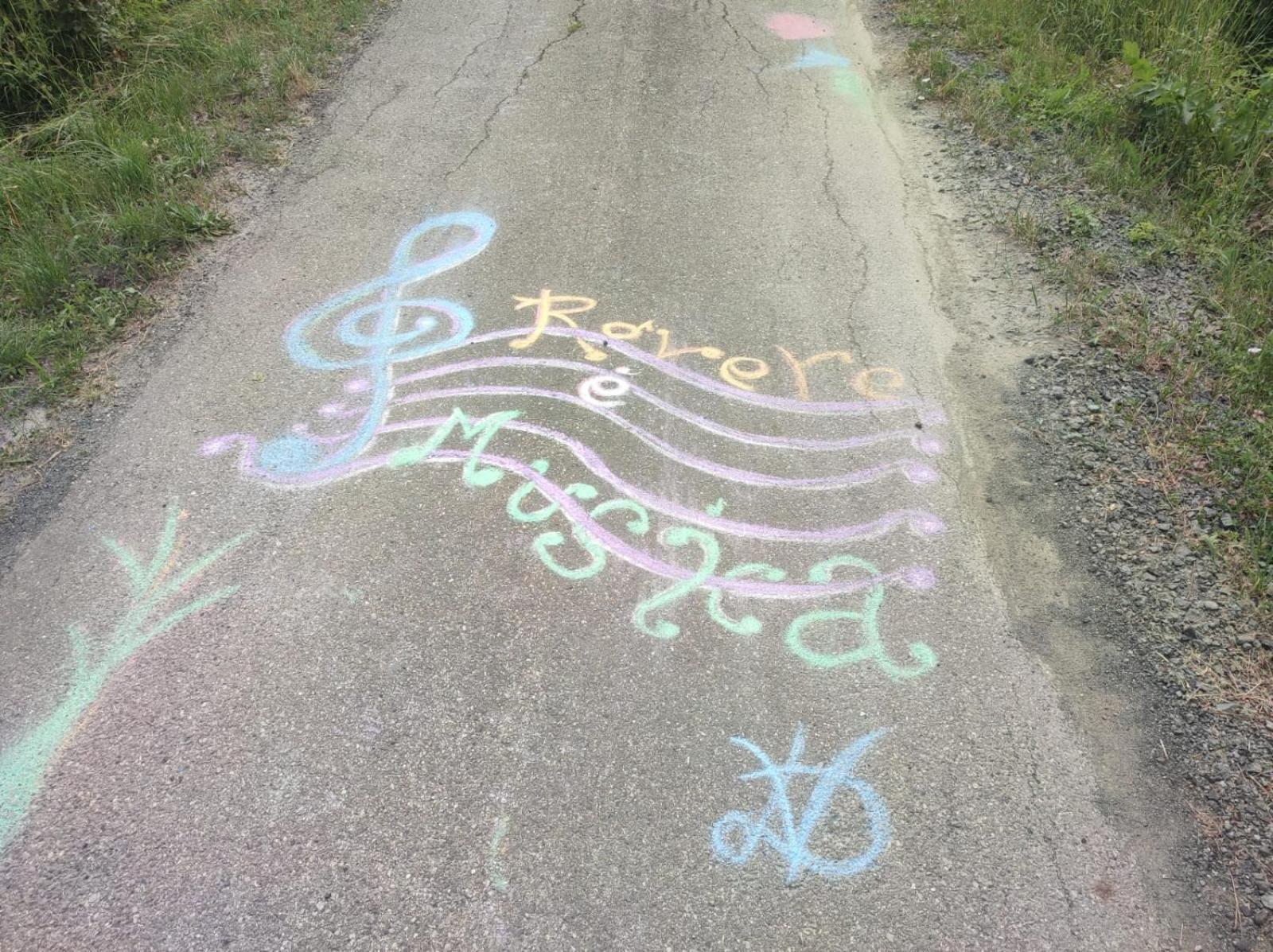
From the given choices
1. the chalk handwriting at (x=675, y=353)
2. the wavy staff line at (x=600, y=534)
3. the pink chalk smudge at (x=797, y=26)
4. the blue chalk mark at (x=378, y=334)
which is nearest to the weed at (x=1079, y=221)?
the chalk handwriting at (x=675, y=353)

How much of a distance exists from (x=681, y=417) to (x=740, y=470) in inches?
15.3

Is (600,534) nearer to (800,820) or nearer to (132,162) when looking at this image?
(800,820)

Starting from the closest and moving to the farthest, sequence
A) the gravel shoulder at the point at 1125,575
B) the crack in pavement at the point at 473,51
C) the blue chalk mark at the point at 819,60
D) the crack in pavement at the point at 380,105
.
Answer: the gravel shoulder at the point at 1125,575 → the crack in pavement at the point at 380,105 → the crack in pavement at the point at 473,51 → the blue chalk mark at the point at 819,60

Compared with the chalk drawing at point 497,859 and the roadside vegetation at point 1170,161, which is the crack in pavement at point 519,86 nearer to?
the roadside vegetation at point 1170,161

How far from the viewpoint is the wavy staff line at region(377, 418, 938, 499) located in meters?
3.08

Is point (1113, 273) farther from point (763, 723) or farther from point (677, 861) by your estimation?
point (677, 861)

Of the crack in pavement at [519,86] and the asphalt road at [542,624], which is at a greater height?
the crack in pavement at [519,86]

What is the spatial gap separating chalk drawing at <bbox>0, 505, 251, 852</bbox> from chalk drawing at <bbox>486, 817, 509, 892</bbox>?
130cm

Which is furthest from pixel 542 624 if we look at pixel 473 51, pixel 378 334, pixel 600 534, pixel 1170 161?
pixel 473 51

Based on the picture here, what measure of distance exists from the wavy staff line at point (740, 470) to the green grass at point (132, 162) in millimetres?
A: 1726

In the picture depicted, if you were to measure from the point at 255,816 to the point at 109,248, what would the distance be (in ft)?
10.5

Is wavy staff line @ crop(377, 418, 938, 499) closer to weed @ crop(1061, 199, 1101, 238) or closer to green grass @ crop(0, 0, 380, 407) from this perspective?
green grass @ crop(0, 0, 380, 407)

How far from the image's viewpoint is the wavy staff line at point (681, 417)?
3.23 meters

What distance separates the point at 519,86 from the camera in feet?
18.6
